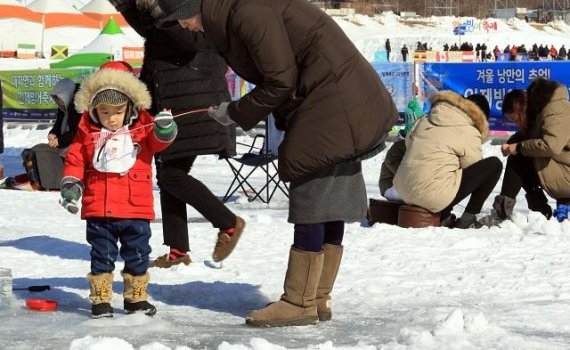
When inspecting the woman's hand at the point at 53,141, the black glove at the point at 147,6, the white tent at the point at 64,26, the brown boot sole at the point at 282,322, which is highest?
the black glove at the point at 147,6

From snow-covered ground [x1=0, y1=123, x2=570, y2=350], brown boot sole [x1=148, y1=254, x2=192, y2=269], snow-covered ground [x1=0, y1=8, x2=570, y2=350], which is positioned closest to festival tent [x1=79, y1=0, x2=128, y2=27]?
snow-covered ground [x1=0, y1=8, x2=570, y2=350]

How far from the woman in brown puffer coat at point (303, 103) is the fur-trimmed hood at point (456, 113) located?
3.19 metres

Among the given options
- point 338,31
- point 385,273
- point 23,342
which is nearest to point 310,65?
point 338,31

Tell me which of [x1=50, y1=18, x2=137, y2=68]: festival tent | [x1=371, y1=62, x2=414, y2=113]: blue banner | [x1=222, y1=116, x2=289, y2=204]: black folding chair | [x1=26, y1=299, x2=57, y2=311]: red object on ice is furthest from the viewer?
[x1=50, y1=18, x2=137, y2=68]: festival tent

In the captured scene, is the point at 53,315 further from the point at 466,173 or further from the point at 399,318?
the point at 466,173

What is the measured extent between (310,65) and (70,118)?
5755 millimetres

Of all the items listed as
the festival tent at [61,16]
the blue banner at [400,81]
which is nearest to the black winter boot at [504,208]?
the blue banner at [400,81]

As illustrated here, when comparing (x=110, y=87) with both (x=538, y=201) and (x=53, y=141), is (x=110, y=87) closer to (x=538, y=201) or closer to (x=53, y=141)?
(x=538, y=201)

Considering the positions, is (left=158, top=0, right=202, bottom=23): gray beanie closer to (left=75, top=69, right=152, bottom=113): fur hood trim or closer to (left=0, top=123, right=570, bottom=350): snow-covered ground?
(left=75, top=69, right=152, bottom=113): fur hood trim

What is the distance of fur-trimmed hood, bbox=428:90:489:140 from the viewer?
299 inches

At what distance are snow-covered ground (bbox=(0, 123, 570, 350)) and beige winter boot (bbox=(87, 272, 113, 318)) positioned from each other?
0.22 feet

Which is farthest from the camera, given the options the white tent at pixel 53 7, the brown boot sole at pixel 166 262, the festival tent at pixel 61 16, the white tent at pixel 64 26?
the white tent at pixel 53 7

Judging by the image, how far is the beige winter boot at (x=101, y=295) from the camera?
4.68 meters

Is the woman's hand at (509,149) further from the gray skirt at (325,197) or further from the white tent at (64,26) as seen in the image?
the white tent at (64,26)
